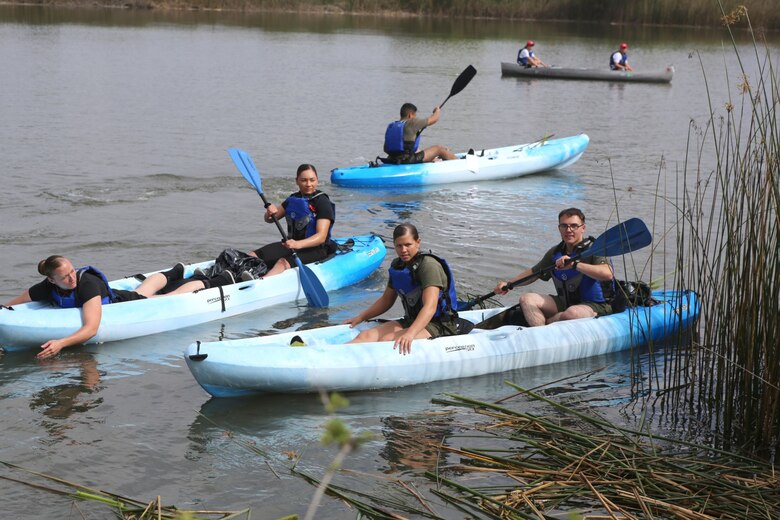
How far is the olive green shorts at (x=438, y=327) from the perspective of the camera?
661 centimetres

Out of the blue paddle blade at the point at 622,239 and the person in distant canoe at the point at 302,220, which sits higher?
the blue paddle blade at the point at 622,239

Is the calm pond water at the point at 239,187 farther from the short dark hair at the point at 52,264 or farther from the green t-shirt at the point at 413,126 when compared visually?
the green t-shirt at the point at 413,126

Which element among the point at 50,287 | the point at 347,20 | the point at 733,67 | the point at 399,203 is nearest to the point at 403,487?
the point at 50,287

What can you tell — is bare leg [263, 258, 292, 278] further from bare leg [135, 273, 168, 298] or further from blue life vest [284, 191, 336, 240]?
bare leg [135, 273, 168, 298]

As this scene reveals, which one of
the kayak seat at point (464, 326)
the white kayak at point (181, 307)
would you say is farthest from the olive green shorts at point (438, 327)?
the white kayak at point (181, 307)

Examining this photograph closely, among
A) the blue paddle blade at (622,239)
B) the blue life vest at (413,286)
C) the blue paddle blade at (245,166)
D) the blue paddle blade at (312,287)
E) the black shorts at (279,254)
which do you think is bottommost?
the blue paddle blade at (312,287)

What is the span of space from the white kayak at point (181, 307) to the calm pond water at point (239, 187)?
107 mm

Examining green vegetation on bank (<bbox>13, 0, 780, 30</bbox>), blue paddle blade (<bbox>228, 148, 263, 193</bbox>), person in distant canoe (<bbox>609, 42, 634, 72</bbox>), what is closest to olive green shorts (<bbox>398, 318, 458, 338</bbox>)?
blue paddle blade (<bbox>228, 148, 263, 193</bbox>)

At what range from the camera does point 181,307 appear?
7684 millimetres

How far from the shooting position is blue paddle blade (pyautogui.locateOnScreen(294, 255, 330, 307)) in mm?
8391

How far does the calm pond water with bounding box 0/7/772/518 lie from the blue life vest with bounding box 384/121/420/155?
0.64m

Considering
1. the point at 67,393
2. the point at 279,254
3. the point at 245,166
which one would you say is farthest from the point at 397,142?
the point at 67,393

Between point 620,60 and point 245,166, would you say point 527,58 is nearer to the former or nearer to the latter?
point 620,60

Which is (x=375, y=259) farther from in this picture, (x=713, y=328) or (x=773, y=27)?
(x=773, y=27)
